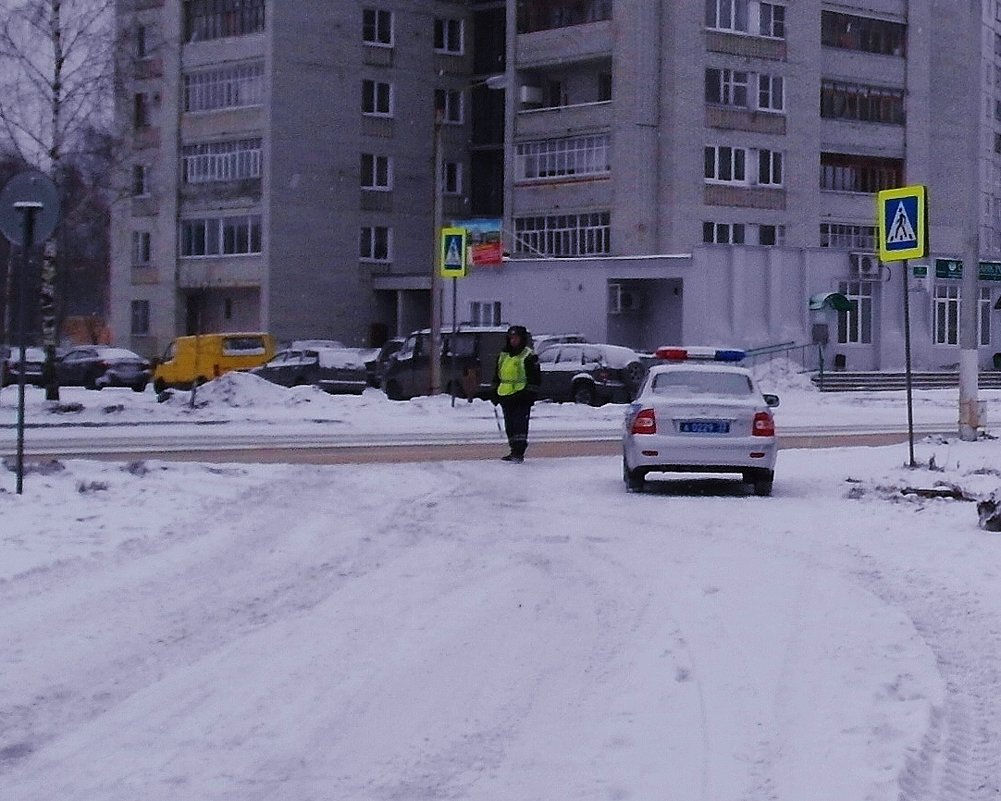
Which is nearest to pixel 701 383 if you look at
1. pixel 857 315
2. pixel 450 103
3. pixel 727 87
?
pixel 857 315

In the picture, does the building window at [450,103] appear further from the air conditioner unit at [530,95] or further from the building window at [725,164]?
the building window at [725,164]

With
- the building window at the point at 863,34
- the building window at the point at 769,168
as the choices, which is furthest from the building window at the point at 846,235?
the building window at the point at 863,34

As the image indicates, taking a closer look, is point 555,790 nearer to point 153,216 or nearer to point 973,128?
point 973,128

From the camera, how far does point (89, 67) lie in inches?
1463

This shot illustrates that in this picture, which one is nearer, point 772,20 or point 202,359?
point 202,359

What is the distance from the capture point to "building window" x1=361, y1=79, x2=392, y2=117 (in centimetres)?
6731

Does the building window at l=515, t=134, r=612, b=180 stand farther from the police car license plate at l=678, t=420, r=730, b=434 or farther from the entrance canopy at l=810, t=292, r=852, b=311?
the police car license plate at l=678, t=420, r=730, b=434

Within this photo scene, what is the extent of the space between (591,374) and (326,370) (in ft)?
29.7

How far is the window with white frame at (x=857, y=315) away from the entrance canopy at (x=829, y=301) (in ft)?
3.84

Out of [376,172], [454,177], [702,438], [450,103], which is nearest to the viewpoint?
[702,438]

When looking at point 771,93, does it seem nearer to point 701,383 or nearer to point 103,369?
point 103,369

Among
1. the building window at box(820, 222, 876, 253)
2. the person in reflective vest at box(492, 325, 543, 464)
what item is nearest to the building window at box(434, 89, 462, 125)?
the building window at box(820, 222, 876, 253)

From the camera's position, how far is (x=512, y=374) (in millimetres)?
22641

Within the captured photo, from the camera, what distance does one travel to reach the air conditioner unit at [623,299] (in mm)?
58844
